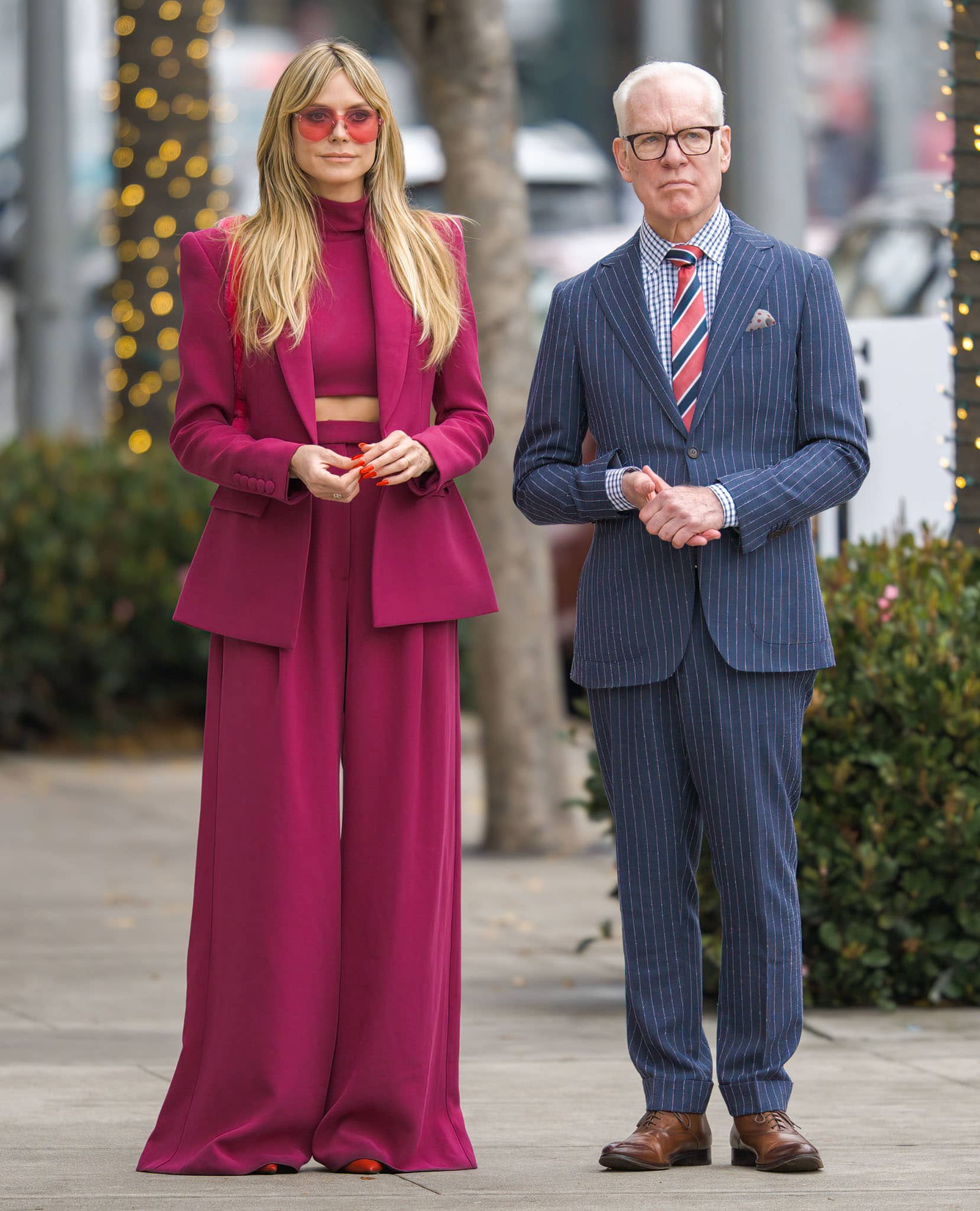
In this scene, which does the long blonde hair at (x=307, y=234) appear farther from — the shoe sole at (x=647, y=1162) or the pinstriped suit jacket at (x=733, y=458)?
the shoe sole at (x=647, y=1162)

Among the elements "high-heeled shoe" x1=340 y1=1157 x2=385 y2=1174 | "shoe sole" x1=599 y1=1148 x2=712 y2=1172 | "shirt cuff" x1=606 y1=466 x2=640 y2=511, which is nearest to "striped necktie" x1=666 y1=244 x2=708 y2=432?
"shirt cuff" x1=606 y1=466 x2=640 y2=511

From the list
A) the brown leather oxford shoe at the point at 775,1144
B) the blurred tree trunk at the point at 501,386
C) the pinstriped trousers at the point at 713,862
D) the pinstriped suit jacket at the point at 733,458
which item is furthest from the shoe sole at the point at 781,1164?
the blurred tree trunk at the point at 501,386

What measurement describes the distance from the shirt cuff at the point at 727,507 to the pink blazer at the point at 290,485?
0.56m

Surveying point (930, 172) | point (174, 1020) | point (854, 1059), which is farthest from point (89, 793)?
Answer: point (930, 172)

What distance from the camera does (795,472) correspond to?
13.7ft

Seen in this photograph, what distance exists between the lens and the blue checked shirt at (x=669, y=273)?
4.32 meters

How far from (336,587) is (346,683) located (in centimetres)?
19

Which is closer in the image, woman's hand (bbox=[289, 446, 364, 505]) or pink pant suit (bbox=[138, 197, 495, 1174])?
woman's hand (bbox=[289, 446, 364, 505])

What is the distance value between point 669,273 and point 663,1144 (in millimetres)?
1678

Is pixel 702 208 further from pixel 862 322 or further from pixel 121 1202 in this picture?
pixel 862 322

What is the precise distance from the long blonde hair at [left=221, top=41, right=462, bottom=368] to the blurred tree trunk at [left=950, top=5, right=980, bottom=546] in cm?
241

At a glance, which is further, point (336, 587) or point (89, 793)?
point (89, 793)

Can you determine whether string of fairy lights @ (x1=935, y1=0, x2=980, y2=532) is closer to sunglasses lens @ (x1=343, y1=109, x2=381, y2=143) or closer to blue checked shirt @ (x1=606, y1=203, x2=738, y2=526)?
blue checked shirt @ (x1=606, y1=203, x2=738, y2=526)

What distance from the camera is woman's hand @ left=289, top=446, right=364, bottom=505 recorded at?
13.7ft
